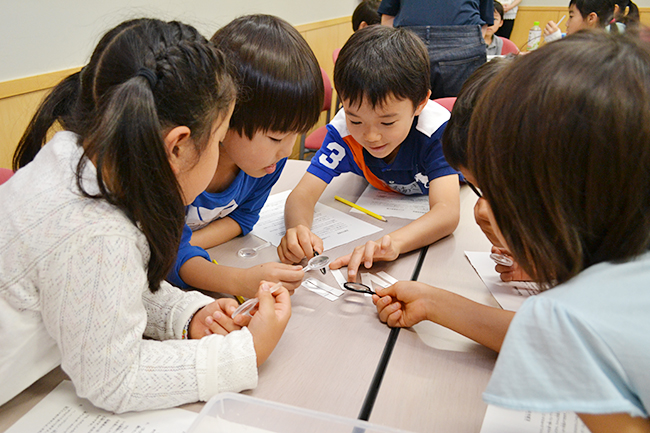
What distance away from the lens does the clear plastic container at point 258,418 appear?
542 mm

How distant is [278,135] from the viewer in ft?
3.18

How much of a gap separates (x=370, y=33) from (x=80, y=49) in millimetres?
1093

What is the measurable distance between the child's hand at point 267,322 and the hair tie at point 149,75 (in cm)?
35

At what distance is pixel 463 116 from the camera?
0.89 meters

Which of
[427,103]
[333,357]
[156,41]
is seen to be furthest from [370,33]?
[333,357]

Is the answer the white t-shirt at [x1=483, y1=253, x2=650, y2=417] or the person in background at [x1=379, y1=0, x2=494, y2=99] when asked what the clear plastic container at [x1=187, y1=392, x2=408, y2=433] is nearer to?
the white t-shirt at [x1=483, y1=253, x2=650, y2=417]

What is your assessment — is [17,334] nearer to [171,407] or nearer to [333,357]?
[171,407]

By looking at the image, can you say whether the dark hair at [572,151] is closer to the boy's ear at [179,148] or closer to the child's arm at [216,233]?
the boy's ear at [179,148]

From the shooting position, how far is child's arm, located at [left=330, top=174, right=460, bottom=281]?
0.96 metres

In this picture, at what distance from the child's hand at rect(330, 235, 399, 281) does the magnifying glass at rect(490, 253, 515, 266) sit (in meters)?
0.20


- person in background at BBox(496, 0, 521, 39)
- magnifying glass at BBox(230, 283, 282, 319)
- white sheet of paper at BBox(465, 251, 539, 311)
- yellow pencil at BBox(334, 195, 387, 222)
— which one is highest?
magnifying glass at BBox(230, 283, 282, 319)

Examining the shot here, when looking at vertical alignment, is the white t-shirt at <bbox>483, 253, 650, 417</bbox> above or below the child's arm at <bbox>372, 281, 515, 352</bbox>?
above

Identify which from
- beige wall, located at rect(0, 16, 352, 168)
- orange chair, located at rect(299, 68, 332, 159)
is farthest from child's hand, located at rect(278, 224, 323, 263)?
orange chair, located at rect(299, 68, 332, 159)

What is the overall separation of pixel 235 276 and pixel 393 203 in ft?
2.03
